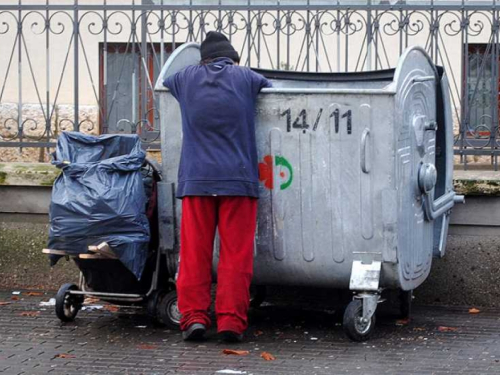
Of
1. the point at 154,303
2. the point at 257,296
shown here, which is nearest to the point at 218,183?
the point at 154,303

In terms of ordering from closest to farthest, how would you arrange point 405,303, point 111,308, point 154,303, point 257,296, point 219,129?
point 219,129 → point 154,303 → point 405,303 → point 111,308 → point 257,296

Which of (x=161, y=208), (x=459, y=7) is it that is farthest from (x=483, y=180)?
(x=161, y=208)

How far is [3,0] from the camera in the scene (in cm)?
1321

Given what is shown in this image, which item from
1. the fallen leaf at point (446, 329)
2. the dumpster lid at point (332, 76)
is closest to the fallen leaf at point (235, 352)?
the fallen leaf at point (446, 329)

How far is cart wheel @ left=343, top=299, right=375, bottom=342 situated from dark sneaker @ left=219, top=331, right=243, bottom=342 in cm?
56

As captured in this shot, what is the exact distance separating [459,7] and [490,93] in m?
0.59

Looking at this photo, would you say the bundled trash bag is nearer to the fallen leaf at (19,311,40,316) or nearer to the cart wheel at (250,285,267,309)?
the fallen leaf at (19,311,40,316)

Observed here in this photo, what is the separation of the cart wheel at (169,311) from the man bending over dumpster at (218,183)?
0.93 feet

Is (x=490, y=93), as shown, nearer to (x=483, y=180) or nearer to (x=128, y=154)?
(x=483, y=180)

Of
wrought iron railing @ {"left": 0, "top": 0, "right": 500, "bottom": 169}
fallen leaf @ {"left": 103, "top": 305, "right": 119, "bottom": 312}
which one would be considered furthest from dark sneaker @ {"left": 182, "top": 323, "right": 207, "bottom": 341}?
wrought iron railing @ {"left": 0, "top": 0, "right": 500, "bottom": 169}

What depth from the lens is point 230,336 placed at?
6.18 meters

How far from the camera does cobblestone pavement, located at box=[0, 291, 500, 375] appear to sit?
18.7ft

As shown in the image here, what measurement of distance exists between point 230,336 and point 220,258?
0.42 metres

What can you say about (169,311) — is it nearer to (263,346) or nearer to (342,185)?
(263,346)
